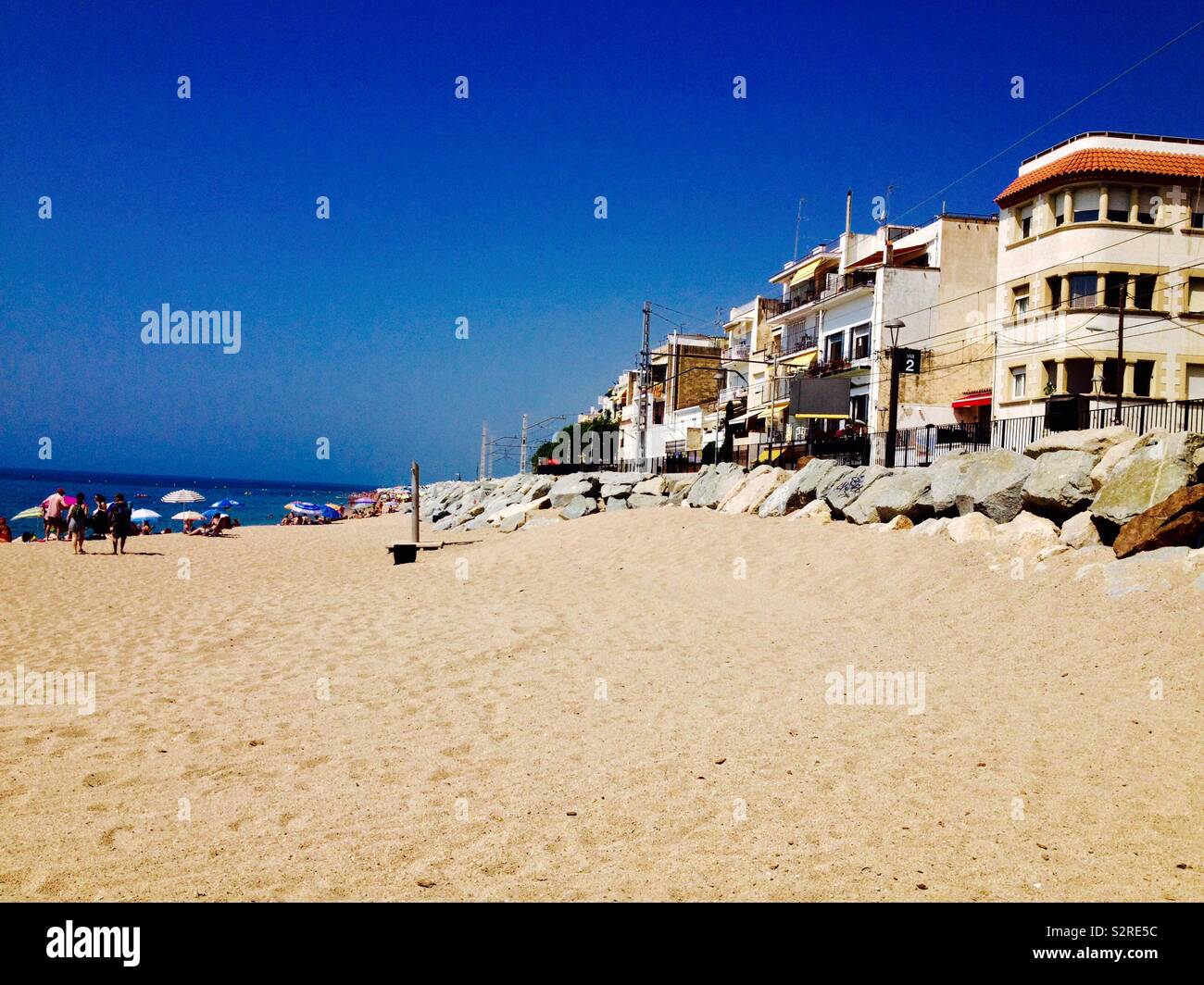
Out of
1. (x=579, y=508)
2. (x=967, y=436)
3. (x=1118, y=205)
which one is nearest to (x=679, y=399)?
(x=1118, y=205)

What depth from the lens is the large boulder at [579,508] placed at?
2505 cm

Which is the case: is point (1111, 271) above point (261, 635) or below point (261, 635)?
above

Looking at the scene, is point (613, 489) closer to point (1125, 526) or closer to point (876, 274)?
point (1125, 526)

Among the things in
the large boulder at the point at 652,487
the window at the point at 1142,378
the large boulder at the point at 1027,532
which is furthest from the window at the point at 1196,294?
the large boulder at the point at 1027,532

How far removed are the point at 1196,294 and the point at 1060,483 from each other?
860 inches

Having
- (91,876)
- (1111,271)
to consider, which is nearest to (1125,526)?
(91,876)

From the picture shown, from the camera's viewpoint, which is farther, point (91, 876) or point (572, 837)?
point (572, 837)

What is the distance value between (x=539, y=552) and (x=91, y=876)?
49.4 feet

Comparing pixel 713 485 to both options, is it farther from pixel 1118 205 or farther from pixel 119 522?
pixel 1118 205

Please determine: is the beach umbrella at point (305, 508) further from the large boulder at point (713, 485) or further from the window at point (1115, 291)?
the window at point (1115, 291)

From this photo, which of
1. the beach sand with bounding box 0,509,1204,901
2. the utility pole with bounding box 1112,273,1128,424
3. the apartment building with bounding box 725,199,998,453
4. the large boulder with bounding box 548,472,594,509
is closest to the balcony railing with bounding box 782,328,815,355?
the apartment building with bounding box 725,199,998,453

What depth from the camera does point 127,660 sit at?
30.7ft

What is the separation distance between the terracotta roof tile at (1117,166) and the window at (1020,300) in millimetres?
3474

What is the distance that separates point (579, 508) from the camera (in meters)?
25.2
